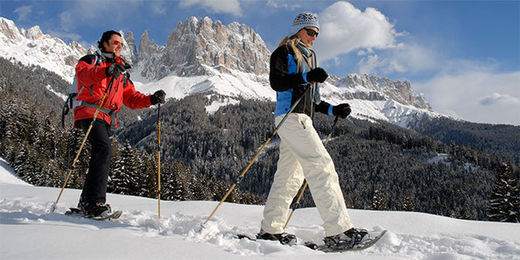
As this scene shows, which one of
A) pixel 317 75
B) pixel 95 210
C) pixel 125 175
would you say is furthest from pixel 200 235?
pixel 125 175

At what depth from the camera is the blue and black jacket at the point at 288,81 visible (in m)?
3.39

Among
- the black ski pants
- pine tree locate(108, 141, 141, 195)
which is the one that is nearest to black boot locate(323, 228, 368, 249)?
the black ski pants

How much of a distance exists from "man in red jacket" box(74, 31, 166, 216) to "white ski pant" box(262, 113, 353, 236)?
2.08m

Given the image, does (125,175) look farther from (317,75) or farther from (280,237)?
(317,75)

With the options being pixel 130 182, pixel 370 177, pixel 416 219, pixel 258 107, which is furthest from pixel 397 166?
pixel 416 219

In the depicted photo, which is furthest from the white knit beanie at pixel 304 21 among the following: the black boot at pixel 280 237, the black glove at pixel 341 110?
the black boot at pixel 280 237

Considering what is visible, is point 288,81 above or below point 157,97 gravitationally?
below

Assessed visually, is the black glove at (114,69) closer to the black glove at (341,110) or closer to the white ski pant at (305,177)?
the white ski pant at (305,177)

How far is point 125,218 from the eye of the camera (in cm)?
413

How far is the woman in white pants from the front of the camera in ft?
10.4

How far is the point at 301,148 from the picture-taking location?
3.41m

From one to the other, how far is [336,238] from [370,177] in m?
118

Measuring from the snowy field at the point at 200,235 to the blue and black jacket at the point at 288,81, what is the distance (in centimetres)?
156

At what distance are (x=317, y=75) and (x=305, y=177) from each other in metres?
1.14
